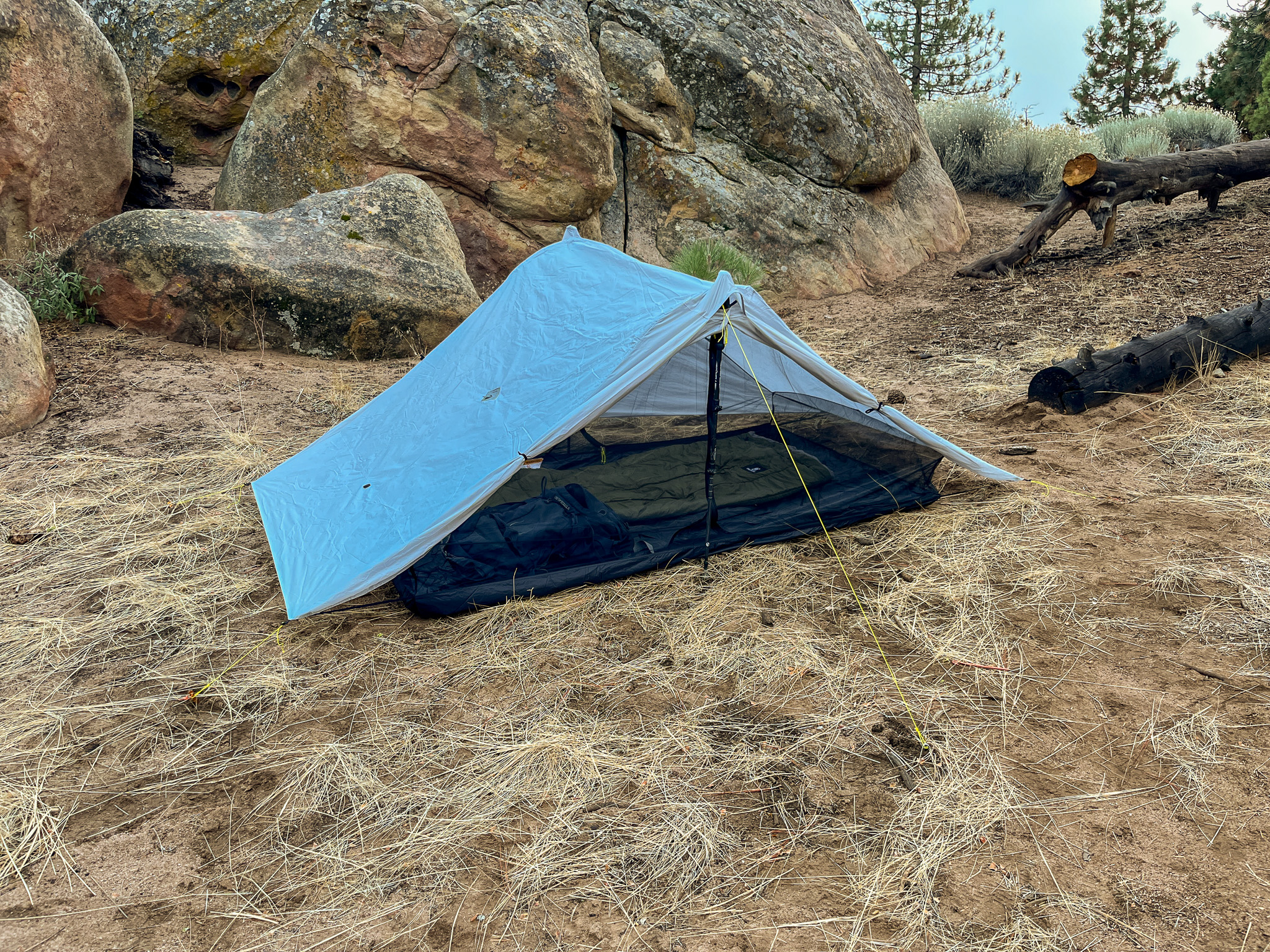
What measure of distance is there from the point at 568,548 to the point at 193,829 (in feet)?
5.81

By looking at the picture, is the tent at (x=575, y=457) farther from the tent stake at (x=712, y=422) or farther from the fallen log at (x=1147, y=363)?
the fallen log at (x=1147, y=363)

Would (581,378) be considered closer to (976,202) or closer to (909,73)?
(976,202)

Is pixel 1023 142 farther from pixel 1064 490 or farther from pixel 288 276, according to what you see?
pixel 288 276

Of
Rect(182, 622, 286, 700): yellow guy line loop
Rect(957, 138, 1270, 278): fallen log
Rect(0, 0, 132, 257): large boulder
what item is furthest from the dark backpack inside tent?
Rect(957, 138, 1270, 278): fallen log

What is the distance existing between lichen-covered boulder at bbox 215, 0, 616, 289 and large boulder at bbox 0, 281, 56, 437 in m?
2.50

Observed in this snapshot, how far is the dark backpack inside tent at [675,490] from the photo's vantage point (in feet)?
11.9

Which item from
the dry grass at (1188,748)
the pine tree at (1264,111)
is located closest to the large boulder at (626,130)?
the dry grass at (1188,748)

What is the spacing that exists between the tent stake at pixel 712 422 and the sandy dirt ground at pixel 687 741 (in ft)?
0.93

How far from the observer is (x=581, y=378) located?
3553 mm

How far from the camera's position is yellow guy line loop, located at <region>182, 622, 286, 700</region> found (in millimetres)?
2975

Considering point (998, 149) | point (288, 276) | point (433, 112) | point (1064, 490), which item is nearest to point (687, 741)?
point (1064, 490)

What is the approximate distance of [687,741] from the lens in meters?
2.66

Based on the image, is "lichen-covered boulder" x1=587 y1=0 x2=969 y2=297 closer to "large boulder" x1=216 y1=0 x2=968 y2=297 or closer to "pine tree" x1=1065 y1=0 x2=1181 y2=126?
"large boulder" x1=216 y1=0 x2=968 y2=297

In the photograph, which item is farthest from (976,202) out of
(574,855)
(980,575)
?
(574,855)
